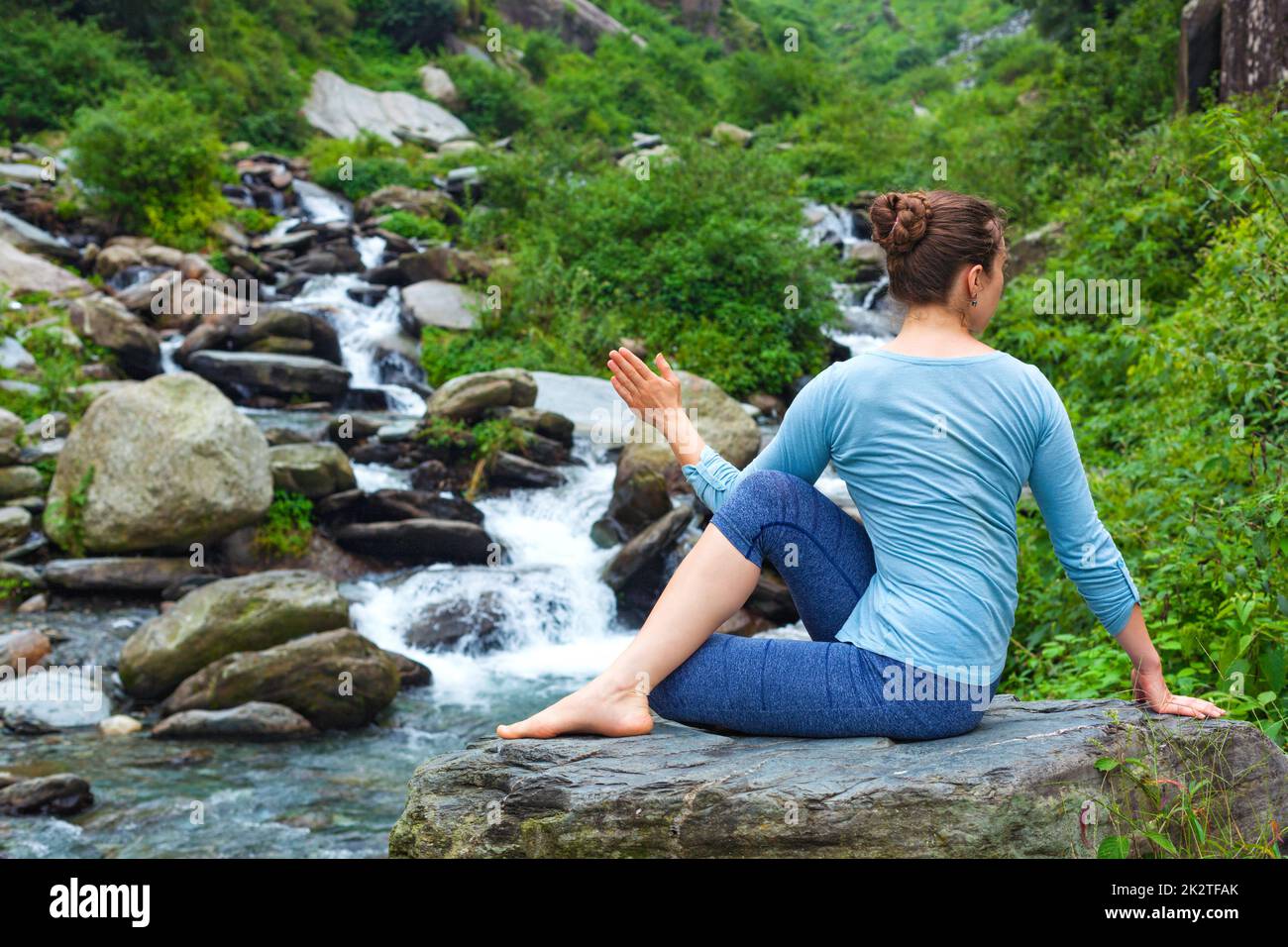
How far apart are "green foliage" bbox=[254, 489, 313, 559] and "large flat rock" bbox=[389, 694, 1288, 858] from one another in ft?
22.7

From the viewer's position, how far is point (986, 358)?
264cm

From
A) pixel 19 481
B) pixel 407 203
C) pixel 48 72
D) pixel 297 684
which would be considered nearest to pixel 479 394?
pixel 19 481

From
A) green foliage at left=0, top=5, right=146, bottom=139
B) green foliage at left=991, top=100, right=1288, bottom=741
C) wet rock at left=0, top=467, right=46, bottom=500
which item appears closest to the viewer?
green foliage at left=991, top=100, right=1288, bottom=741

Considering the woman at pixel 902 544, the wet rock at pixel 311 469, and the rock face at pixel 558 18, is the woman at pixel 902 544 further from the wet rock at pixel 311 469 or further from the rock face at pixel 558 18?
the rock face at pixel 558 18

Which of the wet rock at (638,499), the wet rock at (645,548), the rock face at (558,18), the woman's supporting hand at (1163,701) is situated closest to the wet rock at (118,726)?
the wet rock at (645,548)

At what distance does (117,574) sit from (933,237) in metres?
7.61

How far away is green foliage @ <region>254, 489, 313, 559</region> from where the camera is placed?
9195 millimetres

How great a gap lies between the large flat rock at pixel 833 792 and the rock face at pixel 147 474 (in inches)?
259

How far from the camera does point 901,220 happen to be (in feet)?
8.72

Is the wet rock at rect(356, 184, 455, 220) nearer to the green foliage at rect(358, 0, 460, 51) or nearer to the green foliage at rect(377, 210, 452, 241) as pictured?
the green foliage at rect(377, 210, 452, 241)

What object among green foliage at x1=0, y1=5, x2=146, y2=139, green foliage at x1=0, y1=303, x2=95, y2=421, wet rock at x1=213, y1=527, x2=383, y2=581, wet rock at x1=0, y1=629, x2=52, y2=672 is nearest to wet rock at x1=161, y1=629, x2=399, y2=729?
wet rock at x1=0, y1=629, x2=52, y2=672

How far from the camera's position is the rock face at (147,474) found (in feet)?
27.8

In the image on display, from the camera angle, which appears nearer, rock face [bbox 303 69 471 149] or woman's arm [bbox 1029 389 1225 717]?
woman's arm [bbox 1029 389 1225 717]

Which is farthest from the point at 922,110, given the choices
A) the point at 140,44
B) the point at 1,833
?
the point at 1,833
